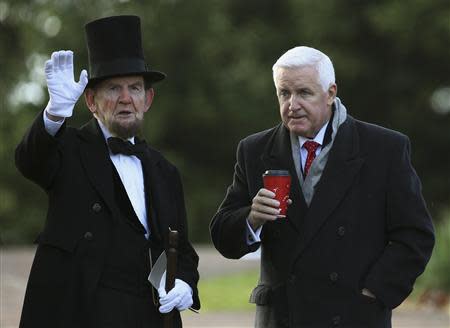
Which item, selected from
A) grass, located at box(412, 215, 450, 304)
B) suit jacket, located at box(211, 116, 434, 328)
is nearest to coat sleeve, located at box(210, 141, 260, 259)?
suit jacket, located at box(211, 116, 434, 328)

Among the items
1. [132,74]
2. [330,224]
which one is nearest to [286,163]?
[330,224]

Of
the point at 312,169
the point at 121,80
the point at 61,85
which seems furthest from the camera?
the point at 121,80

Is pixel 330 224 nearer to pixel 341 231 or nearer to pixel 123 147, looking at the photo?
pixel 341 231

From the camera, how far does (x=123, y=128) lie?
544cm

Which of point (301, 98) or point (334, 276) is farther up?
point (301, 98)

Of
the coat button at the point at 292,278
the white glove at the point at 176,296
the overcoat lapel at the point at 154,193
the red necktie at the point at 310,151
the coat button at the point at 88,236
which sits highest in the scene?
the red necktie at the point at 310,151

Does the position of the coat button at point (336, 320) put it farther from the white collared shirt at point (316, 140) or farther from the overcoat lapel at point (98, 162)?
the overcoat lapel at point (98, 162)

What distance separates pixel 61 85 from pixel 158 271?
3.27 feet

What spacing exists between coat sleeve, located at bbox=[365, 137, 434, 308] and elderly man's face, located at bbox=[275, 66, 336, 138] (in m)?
0.44

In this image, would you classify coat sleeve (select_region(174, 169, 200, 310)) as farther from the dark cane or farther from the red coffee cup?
the red coffee cup

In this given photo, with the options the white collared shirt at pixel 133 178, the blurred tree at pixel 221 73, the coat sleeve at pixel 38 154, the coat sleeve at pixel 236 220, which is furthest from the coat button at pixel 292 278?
the blurred tree at pixel 221 73

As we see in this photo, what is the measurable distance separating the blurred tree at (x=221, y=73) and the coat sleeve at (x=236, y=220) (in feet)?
62.4

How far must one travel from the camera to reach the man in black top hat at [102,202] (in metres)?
5.16

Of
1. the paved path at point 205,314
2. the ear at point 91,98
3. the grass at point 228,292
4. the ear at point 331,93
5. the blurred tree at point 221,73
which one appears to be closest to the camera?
the ear at point 331,93
